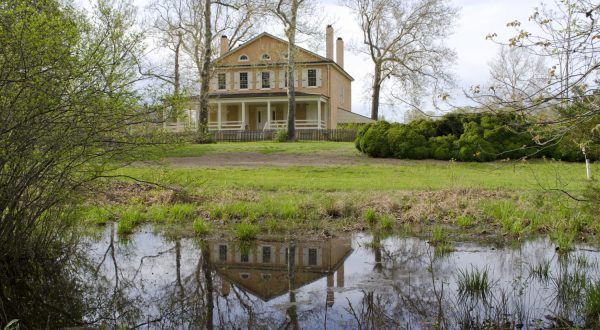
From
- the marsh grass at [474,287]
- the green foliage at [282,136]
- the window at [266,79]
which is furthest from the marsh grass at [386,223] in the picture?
the window at [266,79]

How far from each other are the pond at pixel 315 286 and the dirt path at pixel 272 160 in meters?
13.2

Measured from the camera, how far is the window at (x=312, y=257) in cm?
866

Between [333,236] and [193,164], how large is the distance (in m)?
13.3

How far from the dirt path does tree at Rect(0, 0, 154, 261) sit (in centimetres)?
1471

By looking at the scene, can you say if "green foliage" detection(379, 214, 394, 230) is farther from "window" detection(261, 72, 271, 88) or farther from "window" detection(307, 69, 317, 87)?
"window" detection(261, 72, 271, 88)

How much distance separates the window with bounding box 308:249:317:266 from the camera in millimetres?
8664

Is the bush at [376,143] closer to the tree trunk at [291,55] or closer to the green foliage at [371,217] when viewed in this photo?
the tree trunk at [291,55]

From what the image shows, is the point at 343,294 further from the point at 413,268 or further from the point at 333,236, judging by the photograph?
the point at 333,236

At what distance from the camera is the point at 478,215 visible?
12.0m

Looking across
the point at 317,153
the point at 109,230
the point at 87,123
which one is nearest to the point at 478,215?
the point at 109,230

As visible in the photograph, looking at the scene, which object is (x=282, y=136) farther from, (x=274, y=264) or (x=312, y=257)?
(x=274, y=264)

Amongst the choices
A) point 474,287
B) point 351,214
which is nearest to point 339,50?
point 351,214

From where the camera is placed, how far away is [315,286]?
24.0 feet

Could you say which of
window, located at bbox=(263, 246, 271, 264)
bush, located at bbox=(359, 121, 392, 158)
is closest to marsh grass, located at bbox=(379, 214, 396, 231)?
window, located at bbox=(263, 246, 271, 264)
